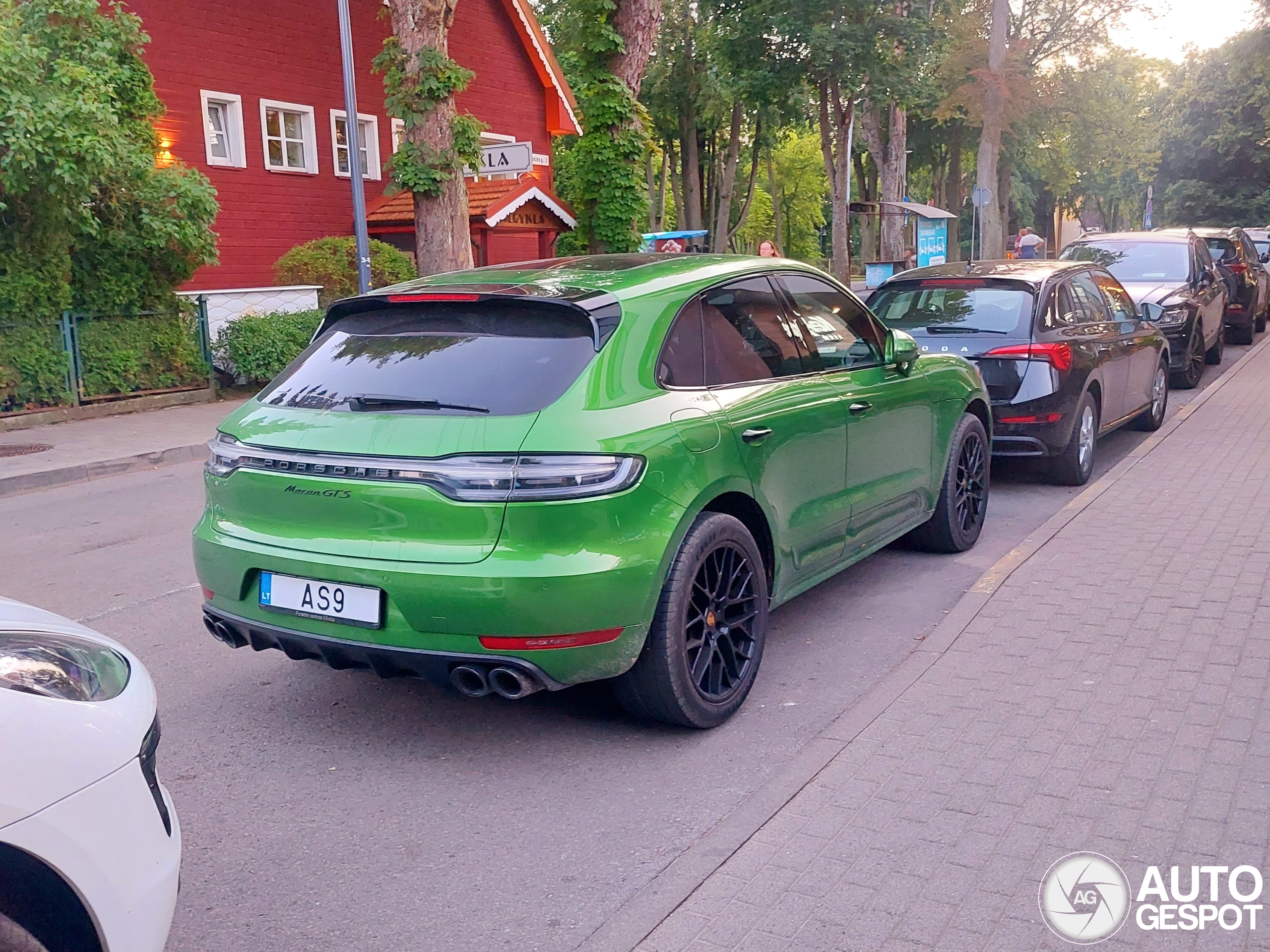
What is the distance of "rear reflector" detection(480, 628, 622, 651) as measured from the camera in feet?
12.5

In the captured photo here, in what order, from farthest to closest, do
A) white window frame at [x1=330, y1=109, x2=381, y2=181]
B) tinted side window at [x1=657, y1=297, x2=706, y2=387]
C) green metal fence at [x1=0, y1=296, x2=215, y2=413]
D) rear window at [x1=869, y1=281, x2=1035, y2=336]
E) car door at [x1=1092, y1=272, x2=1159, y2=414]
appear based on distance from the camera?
white window frame at [x1=330, y1=109, x2=381, y2=181], green metal fence at [x1=0, y1=296, x2=215, y2=413], car door at [x1=1092, y1=272, x2=1159, y2=414], rear window at [x1=869, y1=281, x2=1035, y2=336], tinted side window at [x1=657, y1=297, x2=706, y2=387]

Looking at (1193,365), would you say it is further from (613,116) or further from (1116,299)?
(613,116)

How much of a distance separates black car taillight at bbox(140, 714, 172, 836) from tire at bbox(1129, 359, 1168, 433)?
977 centimetres

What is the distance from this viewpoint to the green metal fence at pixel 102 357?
45.5ft

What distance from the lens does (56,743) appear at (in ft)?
7.20

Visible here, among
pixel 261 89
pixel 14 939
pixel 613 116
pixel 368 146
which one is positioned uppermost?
pixel 261 89

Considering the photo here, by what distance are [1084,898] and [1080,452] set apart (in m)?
6.01

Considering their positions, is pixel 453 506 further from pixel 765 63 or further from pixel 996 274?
pixel 765 63

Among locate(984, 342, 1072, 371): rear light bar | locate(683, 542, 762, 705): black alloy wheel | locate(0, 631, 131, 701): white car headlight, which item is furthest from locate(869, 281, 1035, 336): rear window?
locate(0, 631, 131, 701): white car headlight

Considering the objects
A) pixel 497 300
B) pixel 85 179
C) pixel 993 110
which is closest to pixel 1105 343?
pixel 497 300

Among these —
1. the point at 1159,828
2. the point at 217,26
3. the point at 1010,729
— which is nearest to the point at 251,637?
the point at 1010,729

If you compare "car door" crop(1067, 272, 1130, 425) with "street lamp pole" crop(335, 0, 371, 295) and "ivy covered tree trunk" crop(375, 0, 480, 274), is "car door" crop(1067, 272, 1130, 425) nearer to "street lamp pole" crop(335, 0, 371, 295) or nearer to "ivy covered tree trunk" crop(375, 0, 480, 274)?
"ivy covered tree trunk" crop(375, 0, 480, 274)

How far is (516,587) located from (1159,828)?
202 centimetres

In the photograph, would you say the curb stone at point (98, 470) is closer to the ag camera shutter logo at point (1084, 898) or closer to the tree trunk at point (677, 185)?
the ag camera shutter logo at point (1084, 898)
